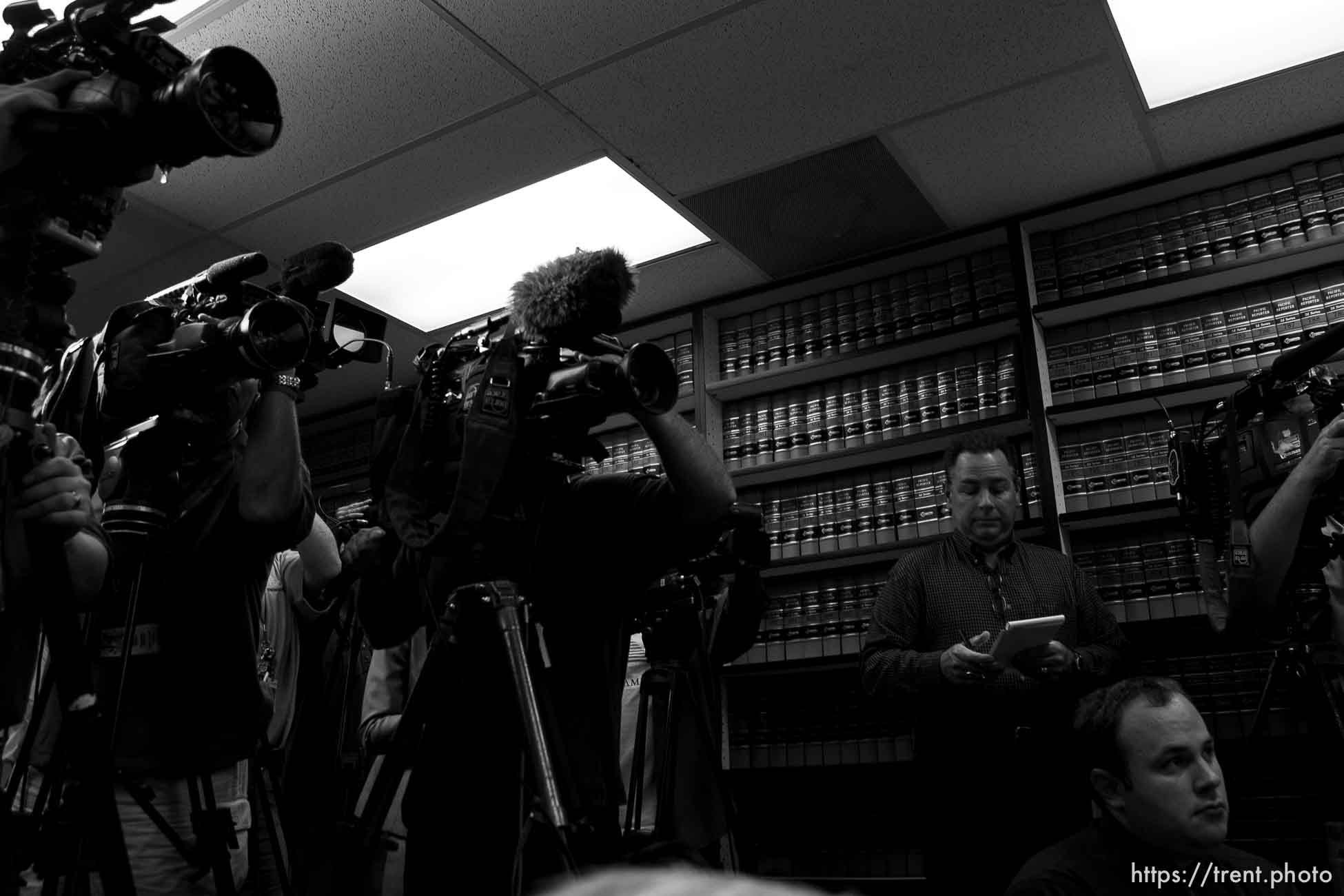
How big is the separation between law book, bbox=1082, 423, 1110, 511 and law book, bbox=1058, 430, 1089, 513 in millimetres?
11

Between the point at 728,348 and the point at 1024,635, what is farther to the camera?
the point at 728,348

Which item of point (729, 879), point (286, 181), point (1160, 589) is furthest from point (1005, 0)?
point (729, 879)

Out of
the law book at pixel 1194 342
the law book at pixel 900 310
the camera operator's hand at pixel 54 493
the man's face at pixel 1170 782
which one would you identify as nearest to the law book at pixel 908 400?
the law book at pixel 900 310

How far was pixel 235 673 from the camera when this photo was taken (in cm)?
139

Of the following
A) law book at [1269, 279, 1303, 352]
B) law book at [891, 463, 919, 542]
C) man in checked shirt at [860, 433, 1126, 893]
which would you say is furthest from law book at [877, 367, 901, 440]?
law book at [1269, 279, 1303, 352]

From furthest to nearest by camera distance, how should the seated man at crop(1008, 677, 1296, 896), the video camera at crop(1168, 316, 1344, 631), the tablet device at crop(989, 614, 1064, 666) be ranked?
the video camera at crop(1168, 316, 1344, 631) < the tablet device at crop(989, 614, 1064, 666) < the seated man at crop(1008, 677, 1296, 896)

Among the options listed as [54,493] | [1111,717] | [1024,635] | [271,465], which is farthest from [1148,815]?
[54,493]

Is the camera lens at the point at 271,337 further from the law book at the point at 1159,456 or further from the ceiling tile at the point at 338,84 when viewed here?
the law book at the point at 1159,456

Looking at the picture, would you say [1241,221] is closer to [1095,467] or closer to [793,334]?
[1095,467]

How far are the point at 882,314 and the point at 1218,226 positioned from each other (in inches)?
42.2

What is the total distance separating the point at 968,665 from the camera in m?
2.11

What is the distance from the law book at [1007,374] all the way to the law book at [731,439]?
95 centimetres

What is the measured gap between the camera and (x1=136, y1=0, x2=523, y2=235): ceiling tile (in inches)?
104

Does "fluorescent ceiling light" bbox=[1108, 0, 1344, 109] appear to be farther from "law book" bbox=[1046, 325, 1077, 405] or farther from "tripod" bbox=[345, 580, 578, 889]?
"tripod" bbox=[345, 580, 578, 889]
